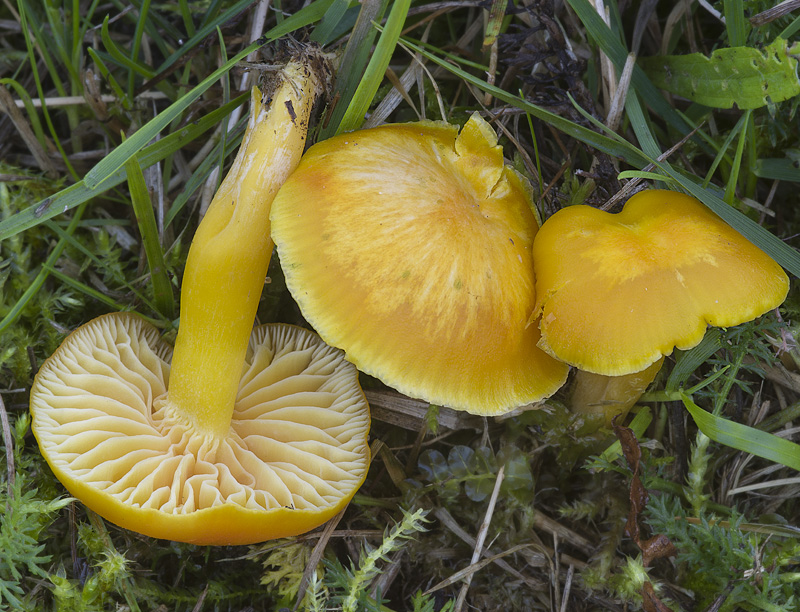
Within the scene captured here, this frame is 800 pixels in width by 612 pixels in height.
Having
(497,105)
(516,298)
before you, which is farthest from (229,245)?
(497,105)

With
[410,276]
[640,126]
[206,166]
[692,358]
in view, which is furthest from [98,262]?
[692,358]

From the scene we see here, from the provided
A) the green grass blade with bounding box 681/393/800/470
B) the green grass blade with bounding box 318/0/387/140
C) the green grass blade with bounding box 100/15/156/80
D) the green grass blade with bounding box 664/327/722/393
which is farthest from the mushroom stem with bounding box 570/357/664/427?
the green grass blade with bounding box 100/15/156/80

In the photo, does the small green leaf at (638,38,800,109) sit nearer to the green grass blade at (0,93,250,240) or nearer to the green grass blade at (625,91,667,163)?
the green grass blade at (625,91,667,163)

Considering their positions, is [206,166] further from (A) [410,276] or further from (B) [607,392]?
(B) [607,392]

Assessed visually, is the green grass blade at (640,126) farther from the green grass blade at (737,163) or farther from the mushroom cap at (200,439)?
the mushroom cap at (200,439)

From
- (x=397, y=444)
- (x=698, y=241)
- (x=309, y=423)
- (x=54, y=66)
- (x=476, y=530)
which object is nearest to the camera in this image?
(x=698, y=241)

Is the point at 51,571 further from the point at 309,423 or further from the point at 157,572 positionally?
the point at 309,423

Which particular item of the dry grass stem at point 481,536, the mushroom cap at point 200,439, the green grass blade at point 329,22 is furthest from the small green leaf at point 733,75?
the mushroom cap at point 200,439
